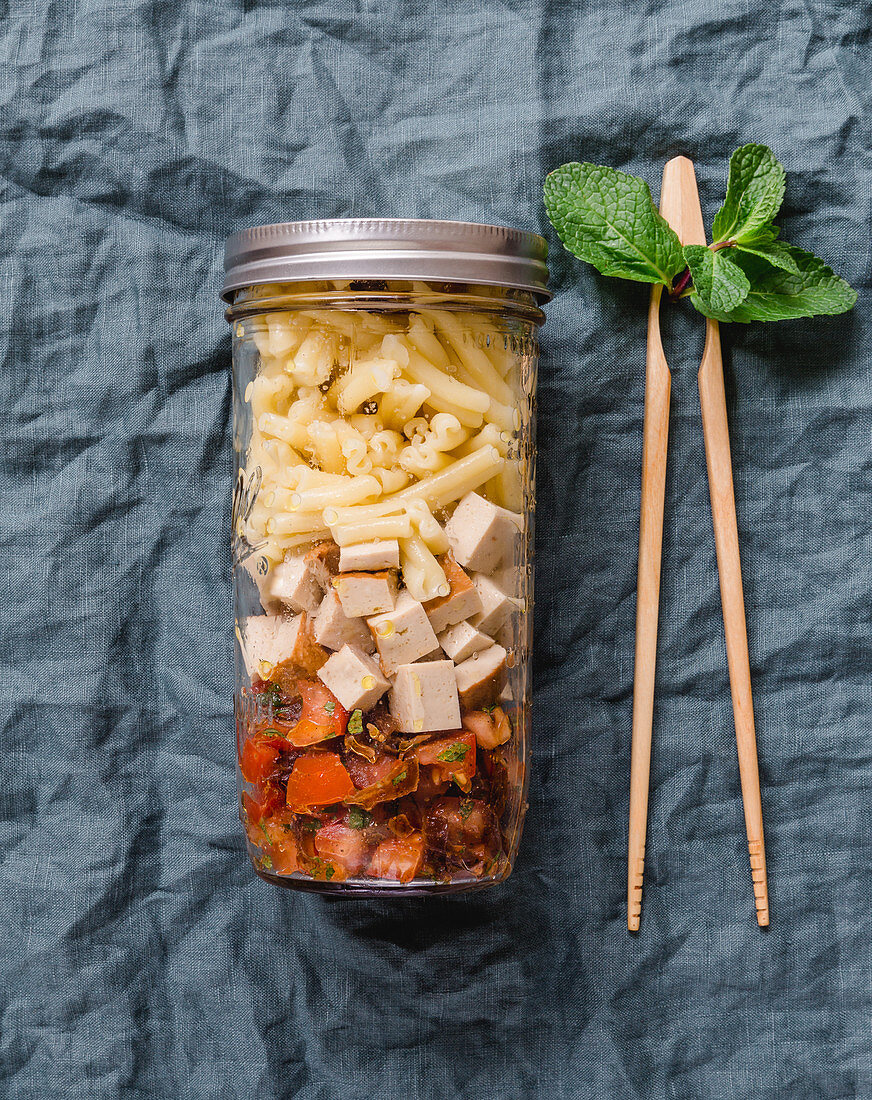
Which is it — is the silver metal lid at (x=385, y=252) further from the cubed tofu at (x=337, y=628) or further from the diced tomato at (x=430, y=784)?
the diced tomato at (x=430, y=784)

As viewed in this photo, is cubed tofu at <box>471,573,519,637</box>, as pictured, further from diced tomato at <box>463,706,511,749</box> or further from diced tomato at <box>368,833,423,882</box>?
diced tomato at <box>368,833,423,882</box>

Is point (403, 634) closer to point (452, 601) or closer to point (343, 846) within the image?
point (452, 601)

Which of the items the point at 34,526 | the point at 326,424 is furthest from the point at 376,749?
the point at 34,526

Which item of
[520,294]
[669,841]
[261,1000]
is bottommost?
[261,1000]

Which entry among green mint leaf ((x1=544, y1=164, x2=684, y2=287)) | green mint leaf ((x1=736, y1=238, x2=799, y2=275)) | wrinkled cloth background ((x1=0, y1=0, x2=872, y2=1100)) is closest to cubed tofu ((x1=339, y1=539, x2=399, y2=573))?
wrinkled cloth background ((x1=0, y1=0, x2=872, y2=1100))

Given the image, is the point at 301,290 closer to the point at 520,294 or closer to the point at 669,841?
the point at 520,294

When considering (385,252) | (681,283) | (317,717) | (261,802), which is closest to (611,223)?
(681,283)

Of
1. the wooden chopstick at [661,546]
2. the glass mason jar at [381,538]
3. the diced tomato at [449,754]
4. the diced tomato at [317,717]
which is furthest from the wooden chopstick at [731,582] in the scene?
the diced tomato at [317,717]
